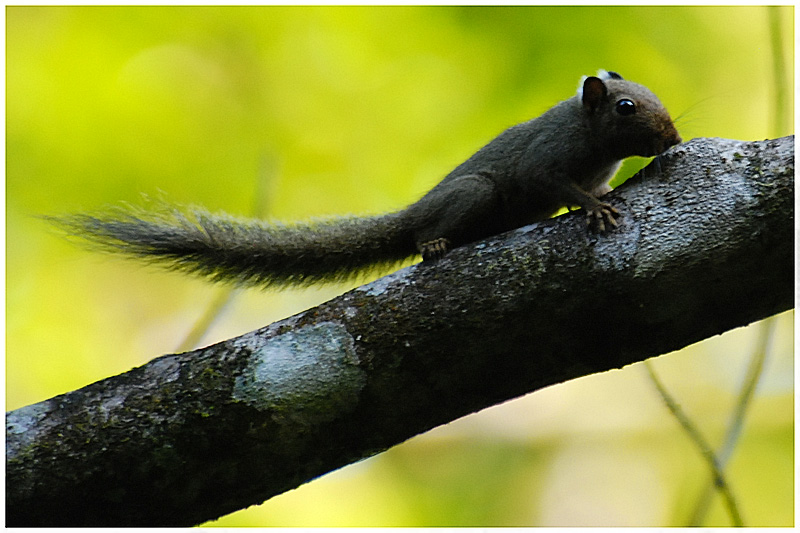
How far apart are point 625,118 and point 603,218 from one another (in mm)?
1284

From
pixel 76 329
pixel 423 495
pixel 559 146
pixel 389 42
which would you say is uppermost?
pixel 389 42

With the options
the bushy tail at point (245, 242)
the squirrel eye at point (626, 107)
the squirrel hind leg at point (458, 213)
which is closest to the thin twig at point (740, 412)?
the squirrel eye at point (626, 107)

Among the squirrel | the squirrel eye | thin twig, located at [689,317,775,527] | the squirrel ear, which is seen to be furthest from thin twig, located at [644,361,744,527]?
the squirrel ear

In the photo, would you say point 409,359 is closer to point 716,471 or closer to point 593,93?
point 716,471

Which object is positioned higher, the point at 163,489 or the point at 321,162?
the point at 321,162

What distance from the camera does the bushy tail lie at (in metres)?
Answer: 3.11

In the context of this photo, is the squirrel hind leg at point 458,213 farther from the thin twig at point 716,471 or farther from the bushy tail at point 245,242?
the thin twig at point 716,471

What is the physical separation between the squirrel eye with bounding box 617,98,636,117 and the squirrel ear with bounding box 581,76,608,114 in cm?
13

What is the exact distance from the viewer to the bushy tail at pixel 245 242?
10.2ft

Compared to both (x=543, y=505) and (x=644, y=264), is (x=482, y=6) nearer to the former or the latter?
(x=644, y=264)

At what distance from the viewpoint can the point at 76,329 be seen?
527 centimetres

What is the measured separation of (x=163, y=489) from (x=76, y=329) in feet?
11.1

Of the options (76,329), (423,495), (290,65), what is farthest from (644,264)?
(76,329)

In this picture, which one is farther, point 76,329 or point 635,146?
point 76,329
